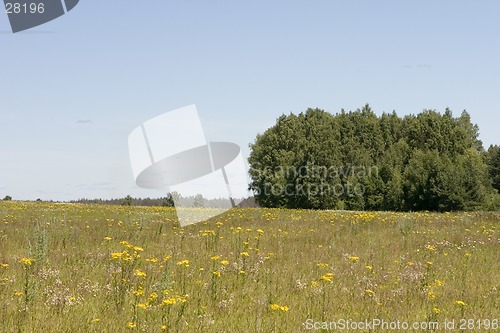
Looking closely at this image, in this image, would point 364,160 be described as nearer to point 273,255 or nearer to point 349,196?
point 349,196

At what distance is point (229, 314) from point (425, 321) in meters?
2.64

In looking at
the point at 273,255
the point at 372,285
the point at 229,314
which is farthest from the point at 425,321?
the point at 273,255

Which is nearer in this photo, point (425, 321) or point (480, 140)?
point (425, 321)

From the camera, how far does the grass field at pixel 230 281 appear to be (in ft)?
19.9

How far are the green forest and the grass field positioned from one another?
37074 mm

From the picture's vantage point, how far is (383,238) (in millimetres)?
14367
